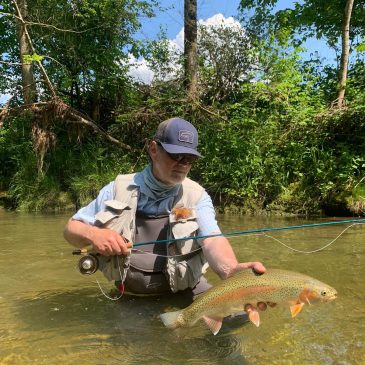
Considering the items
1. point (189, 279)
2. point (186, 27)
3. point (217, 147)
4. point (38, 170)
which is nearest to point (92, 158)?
point (38, 170)

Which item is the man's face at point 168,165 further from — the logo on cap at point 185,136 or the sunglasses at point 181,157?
the logo on cap at point 185,136

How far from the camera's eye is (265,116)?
37.2ft

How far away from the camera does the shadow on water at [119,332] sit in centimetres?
295

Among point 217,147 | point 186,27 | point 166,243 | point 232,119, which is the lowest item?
point 166,243

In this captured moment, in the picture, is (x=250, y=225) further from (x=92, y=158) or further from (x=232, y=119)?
(x=92, y=158)

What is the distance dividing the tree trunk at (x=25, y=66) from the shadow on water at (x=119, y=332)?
391 inches

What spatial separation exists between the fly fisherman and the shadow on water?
25cm

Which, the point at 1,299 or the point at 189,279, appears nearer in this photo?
the point at 189,279

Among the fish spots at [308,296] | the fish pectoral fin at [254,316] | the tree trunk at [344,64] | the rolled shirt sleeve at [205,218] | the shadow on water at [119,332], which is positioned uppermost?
the tree trunk at [344,64]

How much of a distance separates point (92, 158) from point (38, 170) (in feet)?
4.98

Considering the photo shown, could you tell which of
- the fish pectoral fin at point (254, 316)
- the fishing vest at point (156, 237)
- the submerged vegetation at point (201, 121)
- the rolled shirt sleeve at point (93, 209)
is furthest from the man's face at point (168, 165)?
the submerged vegetation at point (201, 121)

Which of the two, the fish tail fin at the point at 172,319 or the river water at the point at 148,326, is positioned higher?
the fish tail fin at the point at 172,319

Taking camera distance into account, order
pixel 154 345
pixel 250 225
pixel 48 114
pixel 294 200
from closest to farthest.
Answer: pixel 154 345 < pixel 250 225 < pixel 294 200 < pixel 48 114

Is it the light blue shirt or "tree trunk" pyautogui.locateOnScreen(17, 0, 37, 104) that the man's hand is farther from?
"tree trunk" pyautogui.locateOnScreen(17, 0, 37, 104)
